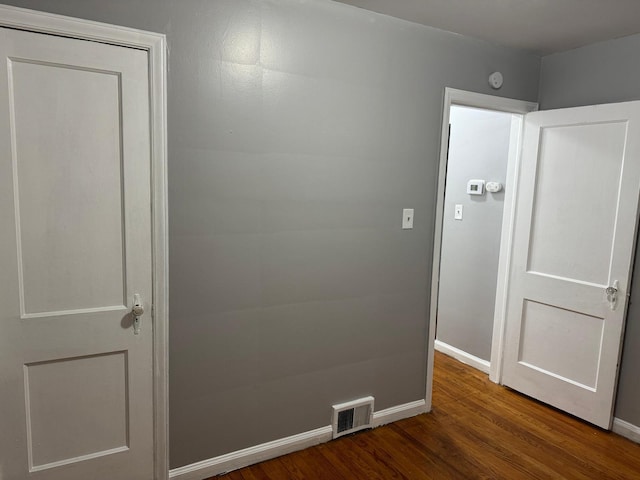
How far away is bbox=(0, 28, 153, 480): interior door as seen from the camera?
1649 millimetres

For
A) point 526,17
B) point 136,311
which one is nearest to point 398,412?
point 136,311

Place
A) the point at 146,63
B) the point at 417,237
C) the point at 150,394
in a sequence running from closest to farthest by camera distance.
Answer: the point at 146,63 < the point at 150,394 < the point at 417,237

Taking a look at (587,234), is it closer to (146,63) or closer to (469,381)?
(469,381)

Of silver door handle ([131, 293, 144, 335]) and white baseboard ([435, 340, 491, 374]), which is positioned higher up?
silver door handle ([131, 293, 144, 335])

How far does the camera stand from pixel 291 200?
86.7 inches

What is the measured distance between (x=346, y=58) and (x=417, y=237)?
3.62 feet

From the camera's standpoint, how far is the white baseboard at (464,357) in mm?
3518

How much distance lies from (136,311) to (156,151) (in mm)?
696

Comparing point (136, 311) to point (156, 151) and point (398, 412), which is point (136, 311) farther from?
point (398, 412)

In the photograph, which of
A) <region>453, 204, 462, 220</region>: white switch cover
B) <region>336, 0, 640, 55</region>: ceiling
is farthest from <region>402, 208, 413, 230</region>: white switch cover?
<region>453, 204, 462, 220</region>: white switch cover

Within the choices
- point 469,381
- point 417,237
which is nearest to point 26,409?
point 417,237

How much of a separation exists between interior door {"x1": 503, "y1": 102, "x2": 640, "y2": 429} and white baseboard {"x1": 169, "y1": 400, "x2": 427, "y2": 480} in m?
1.17

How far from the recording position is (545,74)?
302 cm

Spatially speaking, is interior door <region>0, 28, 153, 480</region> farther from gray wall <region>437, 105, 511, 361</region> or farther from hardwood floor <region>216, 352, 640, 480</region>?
gray wall <region>437, 105, 511, 361</region>
